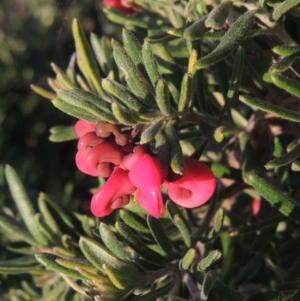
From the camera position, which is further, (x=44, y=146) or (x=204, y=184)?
(x=44, y=146)

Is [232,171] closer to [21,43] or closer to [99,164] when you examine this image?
[99,164]

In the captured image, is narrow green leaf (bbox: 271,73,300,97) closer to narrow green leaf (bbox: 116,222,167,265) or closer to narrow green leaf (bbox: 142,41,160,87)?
narrow green leaf (bbox: 142,41,160,87)

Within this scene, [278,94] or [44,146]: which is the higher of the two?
[278,94]

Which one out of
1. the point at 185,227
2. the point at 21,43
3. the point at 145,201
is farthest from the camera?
the point at 21,43

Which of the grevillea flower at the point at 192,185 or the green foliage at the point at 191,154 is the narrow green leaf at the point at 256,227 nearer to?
the green foliage at the point at 191,154

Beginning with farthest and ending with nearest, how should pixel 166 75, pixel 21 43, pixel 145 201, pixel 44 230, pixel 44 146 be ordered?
pixel 21 43 → pixel 44 146 → pixel 44 230 → pixel 166 75 → pixel 145 201

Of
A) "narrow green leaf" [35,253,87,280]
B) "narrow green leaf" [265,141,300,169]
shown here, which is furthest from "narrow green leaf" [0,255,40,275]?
"narrow green leaf" [265,141,300,169]

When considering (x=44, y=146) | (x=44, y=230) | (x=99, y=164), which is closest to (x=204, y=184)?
(x=99, y=164)

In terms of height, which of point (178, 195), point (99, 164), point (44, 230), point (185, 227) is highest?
point (99, 164)

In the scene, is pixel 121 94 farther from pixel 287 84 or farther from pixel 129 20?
pixel 129 20
